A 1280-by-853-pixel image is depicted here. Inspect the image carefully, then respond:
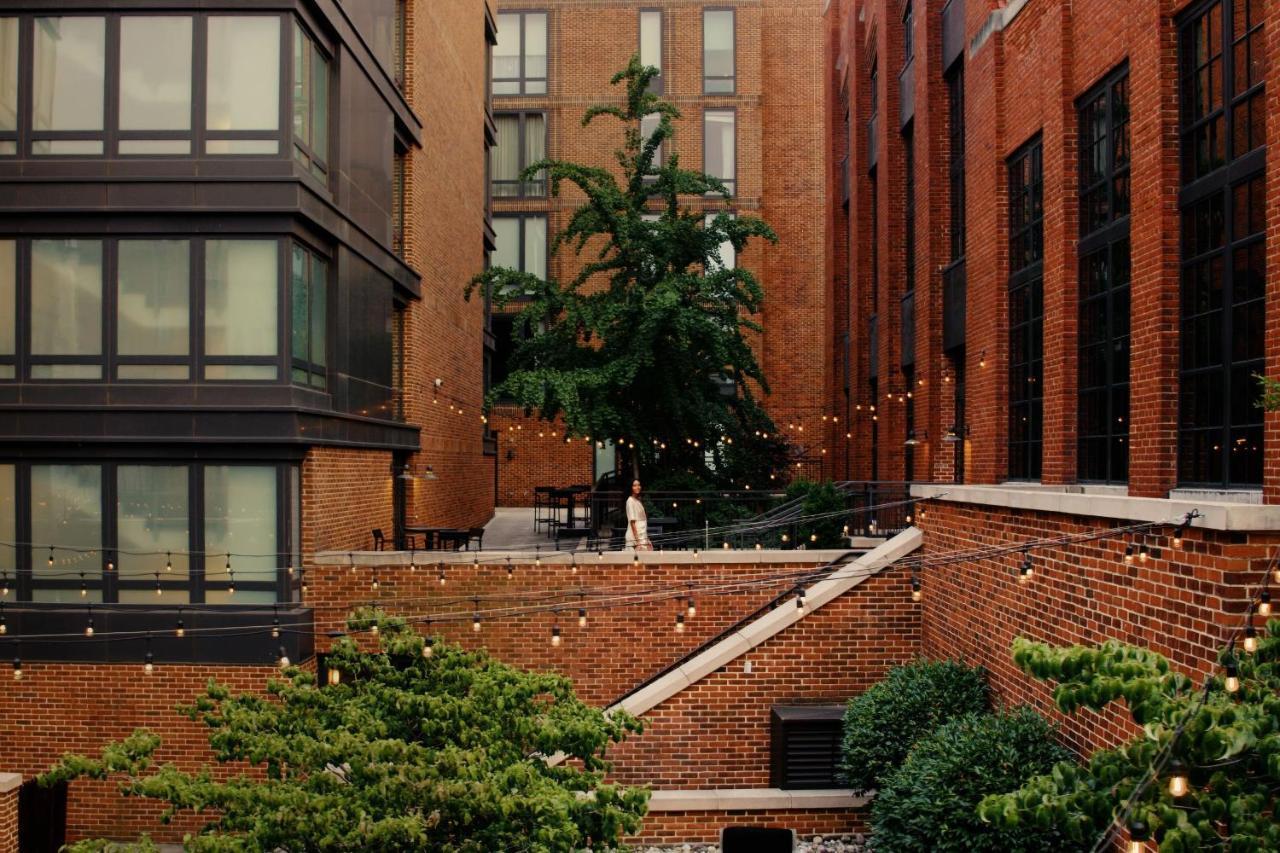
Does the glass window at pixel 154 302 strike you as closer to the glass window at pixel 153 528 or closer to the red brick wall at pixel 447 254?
the glass window at pixel 153 528

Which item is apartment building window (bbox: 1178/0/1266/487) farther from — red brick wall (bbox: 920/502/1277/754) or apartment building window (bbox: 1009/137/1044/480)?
apartment building window (bbox: 1009/137/1044/480)

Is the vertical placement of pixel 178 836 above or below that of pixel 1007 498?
below

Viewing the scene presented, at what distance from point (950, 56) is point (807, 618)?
33.9 feet

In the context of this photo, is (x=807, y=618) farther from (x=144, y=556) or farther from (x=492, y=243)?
(x=492, y=243)

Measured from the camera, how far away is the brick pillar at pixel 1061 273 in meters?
11.9

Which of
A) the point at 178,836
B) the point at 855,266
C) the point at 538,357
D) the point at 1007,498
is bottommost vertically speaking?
the point at 178,836

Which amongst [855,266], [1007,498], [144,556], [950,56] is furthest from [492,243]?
[1007,498]

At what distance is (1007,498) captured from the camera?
1093 cm

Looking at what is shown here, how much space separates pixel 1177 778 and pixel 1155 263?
20.5 feet

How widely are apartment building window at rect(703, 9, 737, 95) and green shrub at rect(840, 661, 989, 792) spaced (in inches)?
1072

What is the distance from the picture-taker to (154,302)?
13742 mm

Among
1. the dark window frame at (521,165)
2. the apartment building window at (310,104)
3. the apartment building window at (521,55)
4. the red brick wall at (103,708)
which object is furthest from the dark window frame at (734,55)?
the red brick wall at (103,708)

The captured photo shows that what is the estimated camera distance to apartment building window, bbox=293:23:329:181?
1427 centimetres

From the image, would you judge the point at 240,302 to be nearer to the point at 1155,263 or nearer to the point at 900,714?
the point at 900,714
